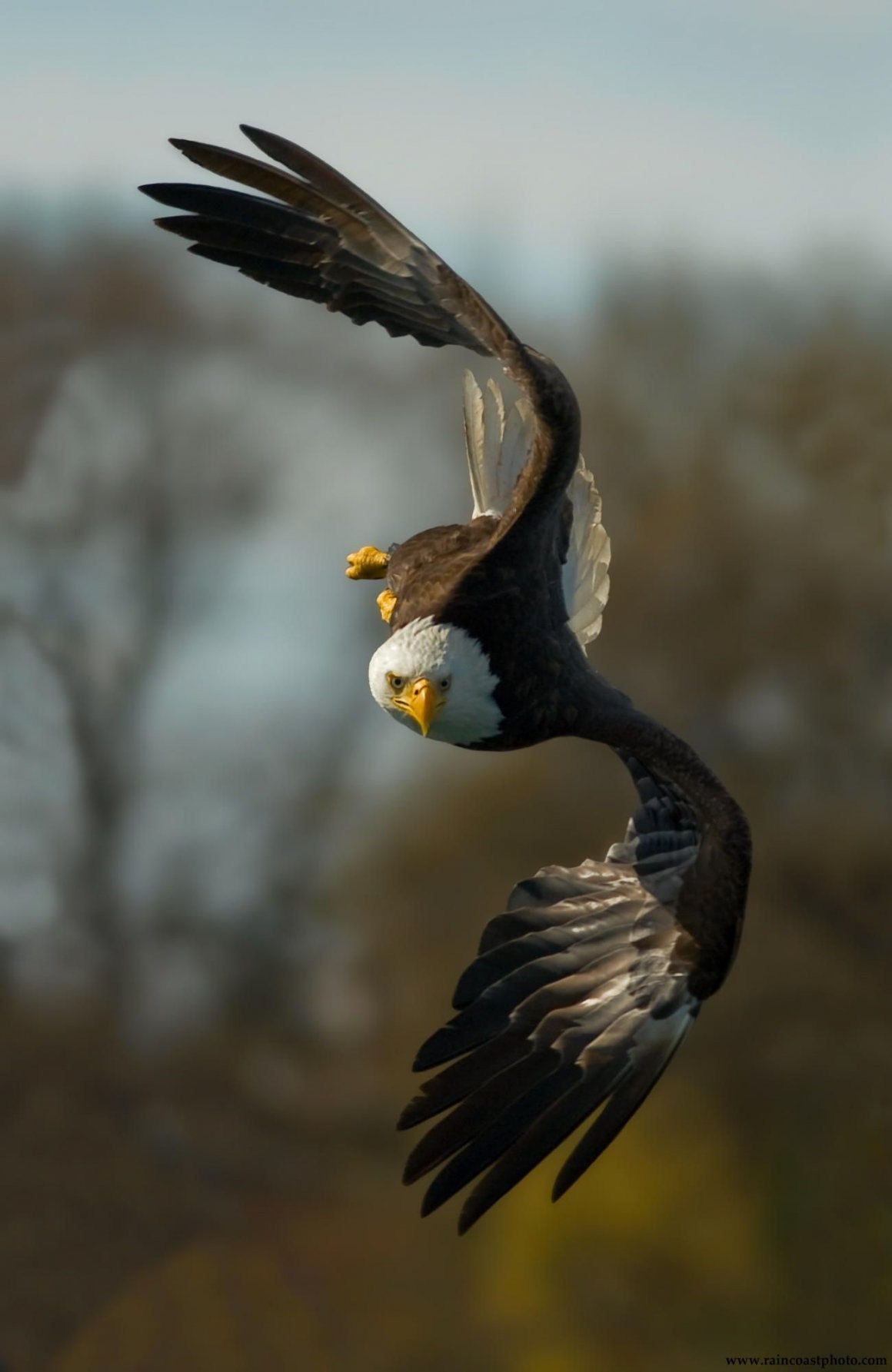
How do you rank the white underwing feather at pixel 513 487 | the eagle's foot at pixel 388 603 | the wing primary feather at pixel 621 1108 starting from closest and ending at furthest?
the wing primary feather at pixel 621 1108 < the eagle's foot at pixel 388 603 < the white underwing feather at pixel 513 487

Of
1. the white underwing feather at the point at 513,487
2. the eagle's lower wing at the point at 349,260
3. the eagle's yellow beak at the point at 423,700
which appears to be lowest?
the eagle's yellow beak at the point at 423,700

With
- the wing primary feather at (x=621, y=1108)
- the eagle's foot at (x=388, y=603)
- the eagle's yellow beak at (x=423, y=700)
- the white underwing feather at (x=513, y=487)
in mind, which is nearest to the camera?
the eagle's yellow beak at (x=423, y=700)

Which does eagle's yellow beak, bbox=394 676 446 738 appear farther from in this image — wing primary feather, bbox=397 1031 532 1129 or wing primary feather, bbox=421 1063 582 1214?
wing primary feather, bbox=421 1063 582 1214

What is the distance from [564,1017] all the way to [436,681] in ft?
3.76

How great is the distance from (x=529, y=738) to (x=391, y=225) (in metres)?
1.49

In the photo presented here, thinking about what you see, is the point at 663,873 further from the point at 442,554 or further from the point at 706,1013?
the point at 706,1013

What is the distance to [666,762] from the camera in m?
5.95

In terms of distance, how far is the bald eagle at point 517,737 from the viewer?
18.4 ft

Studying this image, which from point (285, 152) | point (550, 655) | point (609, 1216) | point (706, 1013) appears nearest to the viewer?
point (285, 152)

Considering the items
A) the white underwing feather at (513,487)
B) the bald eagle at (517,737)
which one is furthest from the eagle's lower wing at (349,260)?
the white underwing feather at (513,487)

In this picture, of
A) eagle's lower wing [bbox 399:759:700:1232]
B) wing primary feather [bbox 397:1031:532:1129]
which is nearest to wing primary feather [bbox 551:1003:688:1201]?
eagle's lower wing [bbox 399:759:700:1232]

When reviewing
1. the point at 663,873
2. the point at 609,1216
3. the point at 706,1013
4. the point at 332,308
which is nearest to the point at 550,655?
the point at 663,873

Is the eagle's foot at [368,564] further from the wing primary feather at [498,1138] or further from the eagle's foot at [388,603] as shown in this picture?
the wing primary feather at [498,1138]

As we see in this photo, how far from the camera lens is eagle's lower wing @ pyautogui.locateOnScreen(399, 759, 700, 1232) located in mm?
5641
